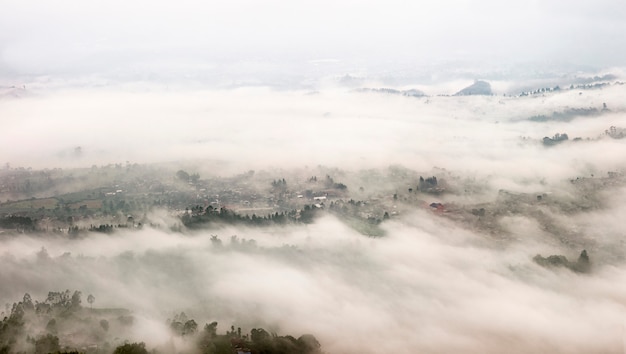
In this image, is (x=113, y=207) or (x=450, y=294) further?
(x=113, y=207)

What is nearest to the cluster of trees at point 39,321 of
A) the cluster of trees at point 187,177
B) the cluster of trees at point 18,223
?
the cluster of trees at point 18,223

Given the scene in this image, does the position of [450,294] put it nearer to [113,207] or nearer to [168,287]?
[168,287]

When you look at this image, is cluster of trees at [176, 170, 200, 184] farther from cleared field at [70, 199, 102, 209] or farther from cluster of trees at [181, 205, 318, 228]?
cluster of trees at [181, 205, 318, 228]

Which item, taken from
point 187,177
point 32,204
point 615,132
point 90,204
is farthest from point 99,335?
point 615,132

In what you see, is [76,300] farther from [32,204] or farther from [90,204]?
[32,204]

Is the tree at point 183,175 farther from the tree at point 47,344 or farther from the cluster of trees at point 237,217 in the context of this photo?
the tree at point 47,344

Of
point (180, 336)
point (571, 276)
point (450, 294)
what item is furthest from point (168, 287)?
point (571, 276)

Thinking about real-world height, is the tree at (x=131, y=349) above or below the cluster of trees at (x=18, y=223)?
below

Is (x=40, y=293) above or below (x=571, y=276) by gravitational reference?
above
